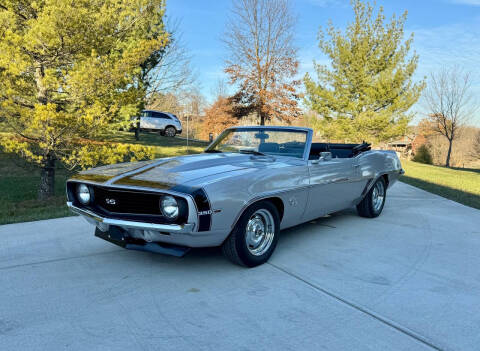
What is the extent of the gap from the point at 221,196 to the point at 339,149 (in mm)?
3896

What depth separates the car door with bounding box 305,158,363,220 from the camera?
3.93m

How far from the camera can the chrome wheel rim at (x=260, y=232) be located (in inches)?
128

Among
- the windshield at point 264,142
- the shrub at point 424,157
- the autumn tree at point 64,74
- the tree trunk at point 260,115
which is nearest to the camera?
the windshield at point 264,142

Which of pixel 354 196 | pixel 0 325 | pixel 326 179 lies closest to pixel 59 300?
pixel 0 325

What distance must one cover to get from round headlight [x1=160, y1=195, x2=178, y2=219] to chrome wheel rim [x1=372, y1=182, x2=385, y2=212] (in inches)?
145

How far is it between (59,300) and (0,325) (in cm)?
39

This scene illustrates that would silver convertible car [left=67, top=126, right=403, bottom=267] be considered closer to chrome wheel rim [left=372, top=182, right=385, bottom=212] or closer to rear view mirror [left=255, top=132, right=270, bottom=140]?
rear view mirror [left=255, top=132, right=270, bottom=140]

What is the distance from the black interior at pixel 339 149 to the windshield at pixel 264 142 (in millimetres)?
358

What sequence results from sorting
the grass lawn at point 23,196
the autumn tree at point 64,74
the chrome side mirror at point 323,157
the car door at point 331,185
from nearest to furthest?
the car door at point 331,185, the chrome side mirror at point 323,157, the grass lawn at point 23,196, the autumn tree at point 64,74

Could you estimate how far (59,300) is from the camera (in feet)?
8.45

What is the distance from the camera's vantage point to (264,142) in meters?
4.36

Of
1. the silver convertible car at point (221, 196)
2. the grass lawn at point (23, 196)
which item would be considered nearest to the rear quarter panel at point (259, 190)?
the silver convertible car at point (221, 196)

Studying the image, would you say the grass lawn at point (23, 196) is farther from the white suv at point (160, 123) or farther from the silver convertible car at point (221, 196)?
the white suv at point (160, 123)

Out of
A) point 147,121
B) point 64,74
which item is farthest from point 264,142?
point 147,121
